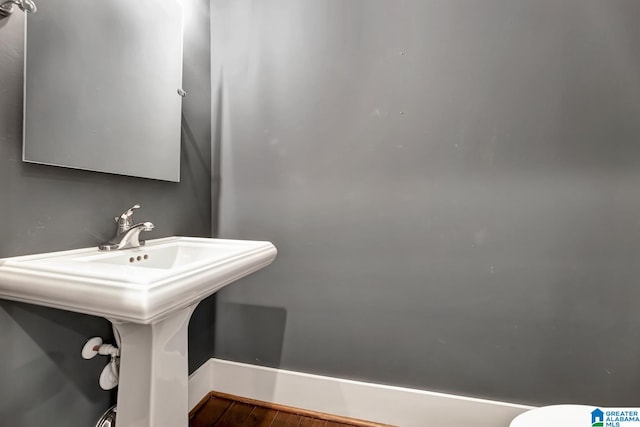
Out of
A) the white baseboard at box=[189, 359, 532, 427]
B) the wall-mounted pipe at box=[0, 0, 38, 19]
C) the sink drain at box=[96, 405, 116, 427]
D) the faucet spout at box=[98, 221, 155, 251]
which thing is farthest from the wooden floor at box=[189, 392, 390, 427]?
the wall-mounted pipe at box=[0, 0, 38, 19]

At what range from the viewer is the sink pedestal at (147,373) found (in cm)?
69

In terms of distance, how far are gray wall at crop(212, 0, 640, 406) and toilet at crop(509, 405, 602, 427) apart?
1.22 feet

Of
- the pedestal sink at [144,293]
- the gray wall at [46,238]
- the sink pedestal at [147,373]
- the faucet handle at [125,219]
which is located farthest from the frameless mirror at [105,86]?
the sink pedestal at [147,373]

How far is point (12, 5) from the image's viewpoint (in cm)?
63

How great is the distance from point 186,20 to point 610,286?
2019 mm

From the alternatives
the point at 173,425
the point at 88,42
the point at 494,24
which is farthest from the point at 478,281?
the point at 88,42

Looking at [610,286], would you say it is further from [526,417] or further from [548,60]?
[548,60]

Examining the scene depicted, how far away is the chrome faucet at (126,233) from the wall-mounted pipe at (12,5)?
52cm

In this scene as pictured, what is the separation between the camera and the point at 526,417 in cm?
72

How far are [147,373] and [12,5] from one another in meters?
0.92

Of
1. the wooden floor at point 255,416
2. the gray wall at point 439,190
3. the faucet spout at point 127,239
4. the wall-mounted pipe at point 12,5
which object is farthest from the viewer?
the wooden floor at point 255,416

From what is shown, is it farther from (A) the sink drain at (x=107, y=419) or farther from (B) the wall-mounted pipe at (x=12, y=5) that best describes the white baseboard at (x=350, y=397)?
(B) the wall-mounted pipe at (x=12, y=5)

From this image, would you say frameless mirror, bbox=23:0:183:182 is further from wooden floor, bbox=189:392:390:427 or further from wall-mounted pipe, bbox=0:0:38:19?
wooden floor, bbox=189:392:390:427

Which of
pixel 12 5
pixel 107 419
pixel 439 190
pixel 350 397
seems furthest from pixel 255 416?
pixel 12 5
